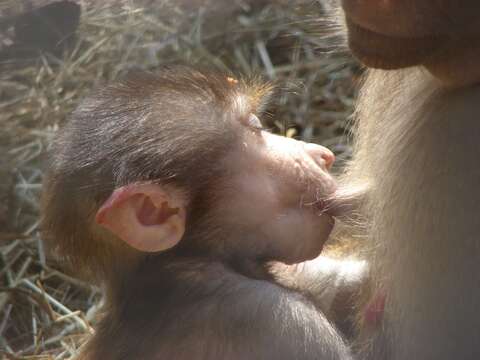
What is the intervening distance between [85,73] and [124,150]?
6.48 feet

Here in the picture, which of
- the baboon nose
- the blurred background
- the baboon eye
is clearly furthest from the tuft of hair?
the blurred background

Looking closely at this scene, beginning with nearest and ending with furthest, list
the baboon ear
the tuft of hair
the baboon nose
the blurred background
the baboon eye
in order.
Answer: the baboon ear < the tuft of hair < the baboon eye < the baboon nose < the blurred background

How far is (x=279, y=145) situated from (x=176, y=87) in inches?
13.2

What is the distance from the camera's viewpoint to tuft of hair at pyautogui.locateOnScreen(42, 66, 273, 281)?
107 inches

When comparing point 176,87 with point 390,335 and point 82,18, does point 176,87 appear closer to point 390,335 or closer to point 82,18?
point 390,335

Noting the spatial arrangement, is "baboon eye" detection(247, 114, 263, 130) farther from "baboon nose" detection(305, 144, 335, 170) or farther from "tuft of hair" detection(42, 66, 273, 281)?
"baboon nose" detection(305, 144, 335, 170)

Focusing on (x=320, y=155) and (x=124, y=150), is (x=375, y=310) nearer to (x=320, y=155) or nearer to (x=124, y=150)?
(x=320, y=155)

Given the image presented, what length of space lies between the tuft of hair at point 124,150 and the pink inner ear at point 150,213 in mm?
59

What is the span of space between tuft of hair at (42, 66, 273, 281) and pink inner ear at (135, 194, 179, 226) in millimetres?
59

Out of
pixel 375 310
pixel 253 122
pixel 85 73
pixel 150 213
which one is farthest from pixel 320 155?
pixel 85 73

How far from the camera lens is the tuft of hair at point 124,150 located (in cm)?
273

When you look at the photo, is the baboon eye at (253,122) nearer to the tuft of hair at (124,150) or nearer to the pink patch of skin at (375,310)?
the tuft of hair at (124,150)

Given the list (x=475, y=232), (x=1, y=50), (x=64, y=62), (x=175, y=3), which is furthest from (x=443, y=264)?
(x=64, y=62)

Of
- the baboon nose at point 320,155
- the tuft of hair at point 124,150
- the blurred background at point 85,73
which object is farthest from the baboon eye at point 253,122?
the blurred background at point 85,73
